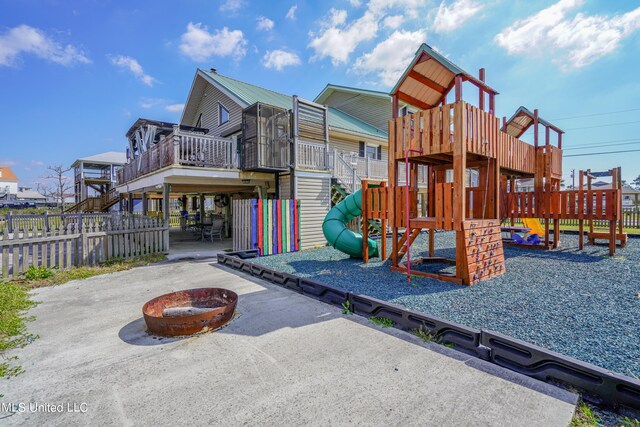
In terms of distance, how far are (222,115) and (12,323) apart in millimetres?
12472

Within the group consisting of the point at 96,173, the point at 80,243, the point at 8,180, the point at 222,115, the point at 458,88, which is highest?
the point at 8,180

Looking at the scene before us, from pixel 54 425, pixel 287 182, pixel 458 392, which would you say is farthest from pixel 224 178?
pixel 458 392

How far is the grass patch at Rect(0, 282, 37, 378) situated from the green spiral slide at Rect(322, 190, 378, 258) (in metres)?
6.14

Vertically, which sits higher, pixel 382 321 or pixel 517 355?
pixel 517 355

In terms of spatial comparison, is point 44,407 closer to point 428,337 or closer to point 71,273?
point 428,337

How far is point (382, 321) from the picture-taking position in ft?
12.8

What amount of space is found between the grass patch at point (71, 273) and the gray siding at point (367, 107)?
621 inches

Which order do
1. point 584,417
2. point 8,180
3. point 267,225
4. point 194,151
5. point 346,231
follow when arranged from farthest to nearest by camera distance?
point 8,180 < point 194,151 < point 267,225 < point 346,231 < point 584,417

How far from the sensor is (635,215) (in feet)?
55.3

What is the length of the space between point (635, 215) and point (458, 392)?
22466 millimetres

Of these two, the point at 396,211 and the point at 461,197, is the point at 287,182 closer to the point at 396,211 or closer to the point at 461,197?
the point at 396,211

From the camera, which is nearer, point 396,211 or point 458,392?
point 458,392

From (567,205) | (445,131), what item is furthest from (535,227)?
(445,131)

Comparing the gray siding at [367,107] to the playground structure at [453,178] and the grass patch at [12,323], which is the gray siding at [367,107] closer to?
the playground structure at [453,178]
